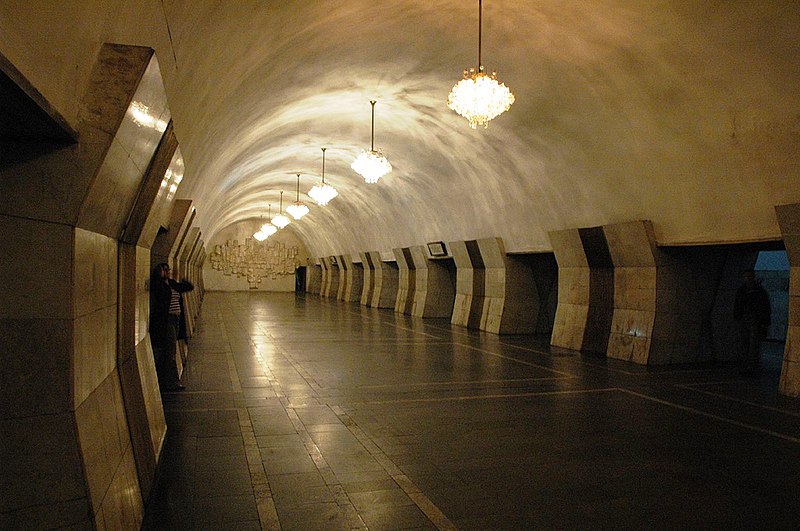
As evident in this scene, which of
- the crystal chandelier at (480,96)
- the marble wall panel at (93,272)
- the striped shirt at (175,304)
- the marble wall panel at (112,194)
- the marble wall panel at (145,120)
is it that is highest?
the crystal chandelier at (480,96)

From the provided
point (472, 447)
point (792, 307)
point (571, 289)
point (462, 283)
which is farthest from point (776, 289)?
point (472, 447)

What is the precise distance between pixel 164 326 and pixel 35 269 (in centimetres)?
497

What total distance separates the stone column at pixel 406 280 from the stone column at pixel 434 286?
843 mm

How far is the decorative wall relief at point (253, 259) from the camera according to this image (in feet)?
139

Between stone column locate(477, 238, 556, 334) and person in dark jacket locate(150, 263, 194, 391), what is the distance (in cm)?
951

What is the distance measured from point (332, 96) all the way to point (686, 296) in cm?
724

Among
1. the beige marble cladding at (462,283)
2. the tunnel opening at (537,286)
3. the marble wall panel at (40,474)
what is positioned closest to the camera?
the marble wall panel at (40,474)

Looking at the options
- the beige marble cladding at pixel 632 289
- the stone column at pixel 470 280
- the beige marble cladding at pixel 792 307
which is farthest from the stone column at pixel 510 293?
the beige marble cladding at pixel 792 307

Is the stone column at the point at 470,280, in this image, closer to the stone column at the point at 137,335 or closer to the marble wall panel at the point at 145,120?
the stone column at the point at 137,335

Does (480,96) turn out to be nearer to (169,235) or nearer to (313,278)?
(169,235)

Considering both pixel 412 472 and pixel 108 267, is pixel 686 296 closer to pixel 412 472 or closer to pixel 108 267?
pixel 412 472

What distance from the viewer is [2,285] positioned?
2.75 meters

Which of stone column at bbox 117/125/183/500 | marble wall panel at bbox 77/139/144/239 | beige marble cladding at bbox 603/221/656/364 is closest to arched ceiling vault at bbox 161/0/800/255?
beige marble cladding at bbox 603/221/656/364

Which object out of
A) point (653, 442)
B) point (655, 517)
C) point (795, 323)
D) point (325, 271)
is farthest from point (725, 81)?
point (325, 271)
